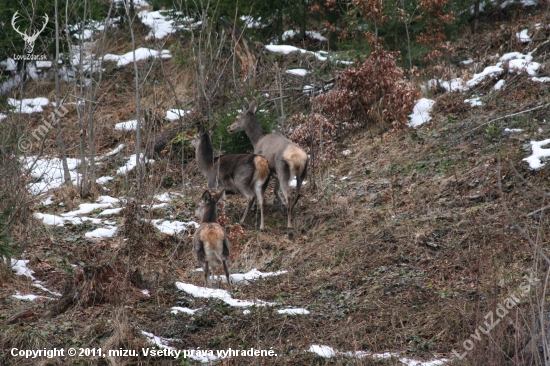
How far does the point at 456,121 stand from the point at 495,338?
319 inches

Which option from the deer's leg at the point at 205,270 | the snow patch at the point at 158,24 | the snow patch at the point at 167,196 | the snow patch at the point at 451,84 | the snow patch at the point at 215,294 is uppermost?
the snow patch at the point at 215,294

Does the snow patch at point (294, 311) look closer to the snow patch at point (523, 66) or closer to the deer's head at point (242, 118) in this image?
the deer's head at point (242, 118)

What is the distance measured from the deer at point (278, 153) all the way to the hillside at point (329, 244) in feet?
1.52

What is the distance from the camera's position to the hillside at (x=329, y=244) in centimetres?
635

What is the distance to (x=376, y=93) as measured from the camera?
1366cm

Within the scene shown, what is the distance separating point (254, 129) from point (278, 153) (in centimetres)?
127

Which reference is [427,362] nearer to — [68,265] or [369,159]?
[68,265]

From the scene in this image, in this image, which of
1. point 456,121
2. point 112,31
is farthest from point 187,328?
point 112,31

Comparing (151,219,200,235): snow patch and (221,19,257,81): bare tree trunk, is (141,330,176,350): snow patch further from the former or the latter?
(221,19,257,81): bare tree trunk

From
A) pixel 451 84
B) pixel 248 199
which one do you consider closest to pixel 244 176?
pixel 248 199

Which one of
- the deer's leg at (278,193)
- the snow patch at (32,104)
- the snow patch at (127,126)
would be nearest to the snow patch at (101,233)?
the deer's leg at (278,193)

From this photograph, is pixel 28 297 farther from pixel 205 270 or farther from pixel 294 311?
pixel 294 311

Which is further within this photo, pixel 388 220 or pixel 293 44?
pixel 293 44

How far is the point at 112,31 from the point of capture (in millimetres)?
21125
